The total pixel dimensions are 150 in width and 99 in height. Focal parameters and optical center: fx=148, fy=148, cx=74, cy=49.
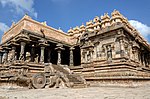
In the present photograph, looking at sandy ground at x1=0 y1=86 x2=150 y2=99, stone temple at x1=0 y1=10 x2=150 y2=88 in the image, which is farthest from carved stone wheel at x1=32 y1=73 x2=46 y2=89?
sandy ground at x1=0 y1=86 x2=150 y2=99

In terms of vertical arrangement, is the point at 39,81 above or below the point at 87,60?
below

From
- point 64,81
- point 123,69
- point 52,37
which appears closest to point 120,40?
point 123,69

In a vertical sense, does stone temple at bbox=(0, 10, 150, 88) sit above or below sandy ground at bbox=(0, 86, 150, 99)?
above

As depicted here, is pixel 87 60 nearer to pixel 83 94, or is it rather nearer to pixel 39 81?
pixel 39 81

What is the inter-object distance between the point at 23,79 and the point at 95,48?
9.63m

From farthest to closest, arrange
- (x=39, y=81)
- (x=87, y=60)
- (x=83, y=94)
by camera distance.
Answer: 1. (x=87, y=60)
2. (x=39, y=81)
3. (x=83, y=94)

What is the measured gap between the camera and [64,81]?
11.3 m

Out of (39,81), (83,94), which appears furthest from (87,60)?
(83,94)

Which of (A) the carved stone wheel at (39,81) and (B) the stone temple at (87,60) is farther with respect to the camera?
(B) the stone temple at (87,60)

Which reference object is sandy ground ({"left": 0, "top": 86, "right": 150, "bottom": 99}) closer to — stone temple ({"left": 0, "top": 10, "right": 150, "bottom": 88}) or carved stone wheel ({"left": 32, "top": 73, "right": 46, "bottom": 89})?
carved stone wheel ({"left": 32, "top": 73, "right": 46, "bottom": 89})

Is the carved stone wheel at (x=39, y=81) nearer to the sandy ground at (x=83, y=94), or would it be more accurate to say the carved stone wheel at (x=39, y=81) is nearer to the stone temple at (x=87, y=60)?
the stone temple at (x=87, y=60)

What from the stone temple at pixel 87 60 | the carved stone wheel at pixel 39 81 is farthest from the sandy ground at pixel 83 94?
the stone temple at pixel 87 60

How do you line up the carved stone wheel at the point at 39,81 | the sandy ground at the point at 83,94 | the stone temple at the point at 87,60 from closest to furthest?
the sandy ground at the point at 83,94
the carved stone wheel at the point at 39,81
the stone temple at the point at 87,60

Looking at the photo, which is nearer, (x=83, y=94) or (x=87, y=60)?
(x=83, y=94)
